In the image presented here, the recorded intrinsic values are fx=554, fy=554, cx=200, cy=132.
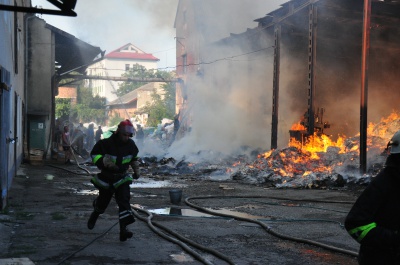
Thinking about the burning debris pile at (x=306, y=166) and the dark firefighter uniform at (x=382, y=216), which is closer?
the dark firefighter uniform at (x=382, y=216)

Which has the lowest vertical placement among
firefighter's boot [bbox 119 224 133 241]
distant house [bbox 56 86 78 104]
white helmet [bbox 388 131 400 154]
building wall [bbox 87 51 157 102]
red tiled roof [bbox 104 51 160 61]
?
firefighter's boot [bbox 119 224 133 241]

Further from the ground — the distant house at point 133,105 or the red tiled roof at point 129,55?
the red tiled roof at point 129,55

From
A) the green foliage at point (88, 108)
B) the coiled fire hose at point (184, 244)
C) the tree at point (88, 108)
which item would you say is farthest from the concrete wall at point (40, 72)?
the green foliage at point (88, 108)

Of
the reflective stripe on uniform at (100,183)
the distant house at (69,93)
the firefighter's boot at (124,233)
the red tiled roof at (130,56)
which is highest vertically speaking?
the red tiled roof at (130,56)

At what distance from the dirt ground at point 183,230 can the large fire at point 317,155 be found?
12.4ft

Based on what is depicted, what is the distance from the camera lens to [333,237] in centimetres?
763

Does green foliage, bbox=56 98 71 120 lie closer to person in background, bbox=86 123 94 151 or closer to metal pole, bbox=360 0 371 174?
person in background, bbox=86 123 94 151

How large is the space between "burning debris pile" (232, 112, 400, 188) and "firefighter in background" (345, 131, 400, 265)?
484 inches

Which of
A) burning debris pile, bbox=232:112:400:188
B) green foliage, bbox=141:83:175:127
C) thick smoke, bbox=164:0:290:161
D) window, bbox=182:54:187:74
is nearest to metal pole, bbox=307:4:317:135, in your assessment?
burning debris pile, bbox=232:112:400:188

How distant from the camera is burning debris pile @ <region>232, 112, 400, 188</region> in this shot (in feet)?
50.1

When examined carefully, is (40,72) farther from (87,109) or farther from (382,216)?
(87,109)

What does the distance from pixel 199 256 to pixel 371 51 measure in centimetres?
2133

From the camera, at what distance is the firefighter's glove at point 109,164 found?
735cm

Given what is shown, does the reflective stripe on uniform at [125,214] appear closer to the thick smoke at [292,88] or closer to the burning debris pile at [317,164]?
the burning debris pile at [317,164]
